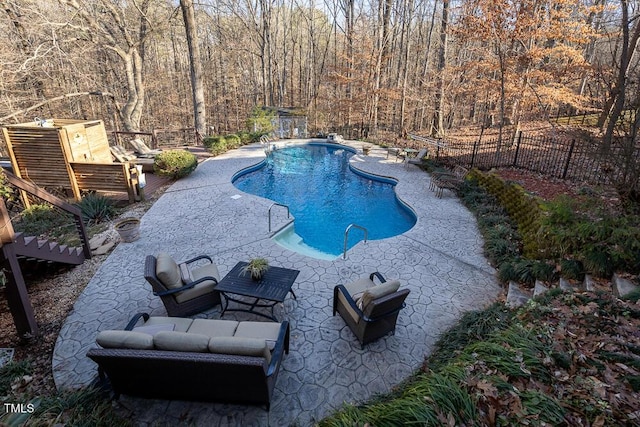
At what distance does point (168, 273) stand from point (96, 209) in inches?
231

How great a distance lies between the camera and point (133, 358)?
2881 mm

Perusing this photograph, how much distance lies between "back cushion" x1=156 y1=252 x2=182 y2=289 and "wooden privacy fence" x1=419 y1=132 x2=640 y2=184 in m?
7.32

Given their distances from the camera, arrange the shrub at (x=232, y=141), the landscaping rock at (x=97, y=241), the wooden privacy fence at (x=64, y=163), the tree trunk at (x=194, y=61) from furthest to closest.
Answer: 1. the shrub at (x=232, y=141)
2. the tree trunk at (x=194, y=61)
3. the wooden privacy fence at (x=64, y=163)
4. the landscaping rock at (x=97, y=241)

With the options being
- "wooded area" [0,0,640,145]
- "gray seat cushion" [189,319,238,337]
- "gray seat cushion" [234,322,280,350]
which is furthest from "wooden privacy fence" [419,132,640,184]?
"gray seat cushion" [189,319,238,337]

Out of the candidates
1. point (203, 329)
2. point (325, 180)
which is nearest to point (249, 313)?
point (203, 329)

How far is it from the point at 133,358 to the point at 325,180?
37.6ft

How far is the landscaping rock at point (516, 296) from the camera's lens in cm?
478

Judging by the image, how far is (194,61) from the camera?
15539 mm

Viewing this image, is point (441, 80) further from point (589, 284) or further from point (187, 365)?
point (187, 365)

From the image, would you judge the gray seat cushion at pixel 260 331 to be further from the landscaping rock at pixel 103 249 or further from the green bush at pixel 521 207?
the green bush at pixel 521 207

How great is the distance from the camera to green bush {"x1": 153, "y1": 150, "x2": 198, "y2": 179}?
36.4ft

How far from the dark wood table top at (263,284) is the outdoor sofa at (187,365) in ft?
3.74

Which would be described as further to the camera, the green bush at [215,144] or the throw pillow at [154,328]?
the green bush at [215,144]

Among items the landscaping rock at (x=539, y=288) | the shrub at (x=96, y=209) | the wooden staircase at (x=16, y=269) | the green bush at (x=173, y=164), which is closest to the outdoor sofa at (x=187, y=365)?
the wooden staircase at (x=16, y=269)
